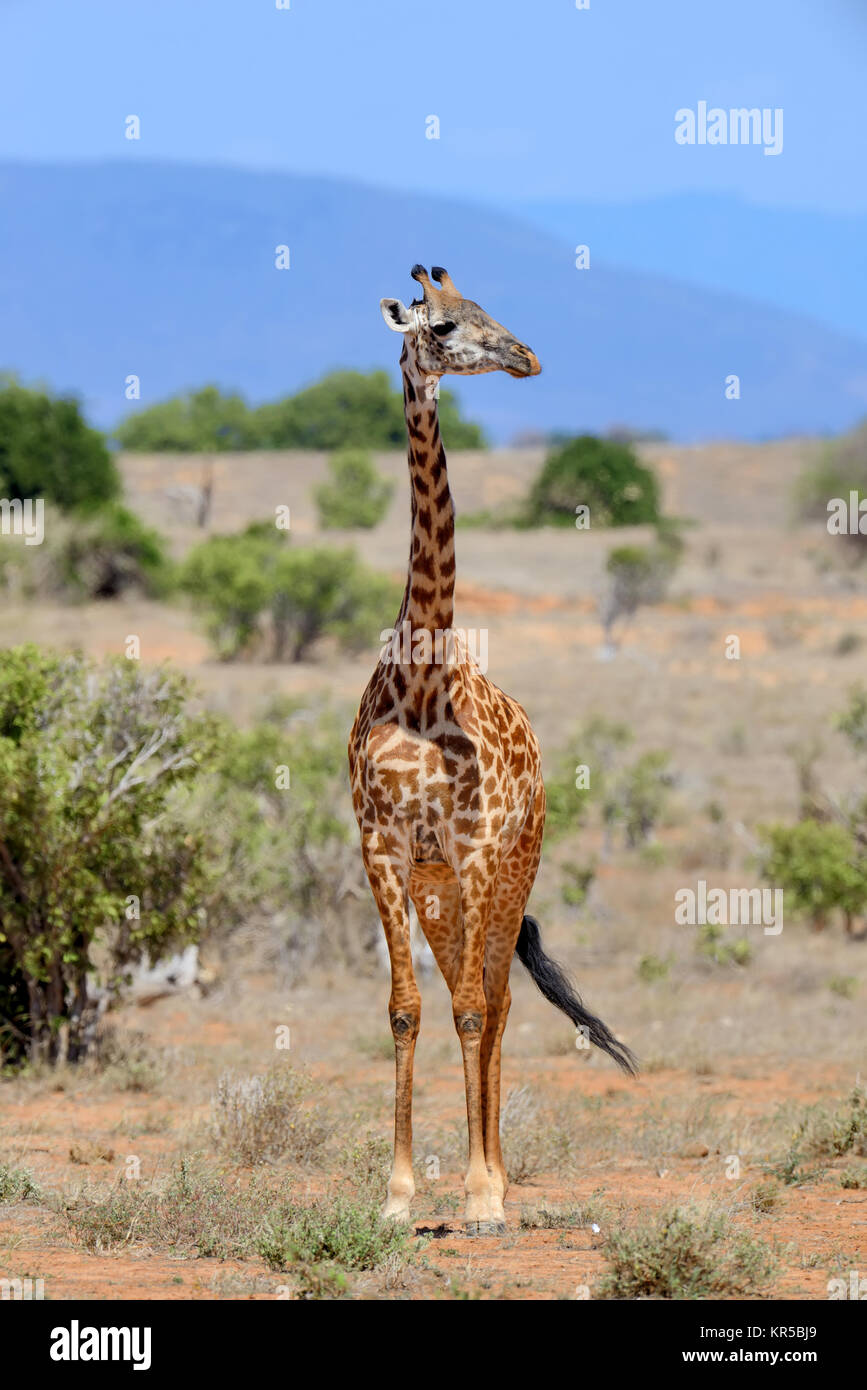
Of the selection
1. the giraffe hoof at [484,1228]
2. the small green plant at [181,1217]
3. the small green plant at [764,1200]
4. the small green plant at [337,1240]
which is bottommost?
the small green plant at [764,1200]

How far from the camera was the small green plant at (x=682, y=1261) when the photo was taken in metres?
6.39

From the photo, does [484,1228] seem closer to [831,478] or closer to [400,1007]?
[400,1007]

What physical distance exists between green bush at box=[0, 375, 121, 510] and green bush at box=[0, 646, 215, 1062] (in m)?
33.5

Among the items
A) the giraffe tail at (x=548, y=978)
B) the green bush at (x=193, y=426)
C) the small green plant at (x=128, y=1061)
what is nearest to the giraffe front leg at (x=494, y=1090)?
the giraffe tail at (x=548, y=978)

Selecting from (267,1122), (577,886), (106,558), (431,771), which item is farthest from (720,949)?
(106,558)

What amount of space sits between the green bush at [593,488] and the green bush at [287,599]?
60.4 feet

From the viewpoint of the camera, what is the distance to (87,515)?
40.6m

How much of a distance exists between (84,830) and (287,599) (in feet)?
75.6

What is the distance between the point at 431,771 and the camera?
720 centimetres

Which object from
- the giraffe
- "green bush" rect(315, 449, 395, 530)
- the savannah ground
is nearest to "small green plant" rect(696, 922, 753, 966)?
the savannah ground

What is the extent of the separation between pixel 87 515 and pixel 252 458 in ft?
111

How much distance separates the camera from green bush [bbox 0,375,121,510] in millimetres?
45156

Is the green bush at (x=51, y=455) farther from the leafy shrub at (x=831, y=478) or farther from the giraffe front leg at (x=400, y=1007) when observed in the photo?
the giraffe front leg at (x=400, y=1007)
